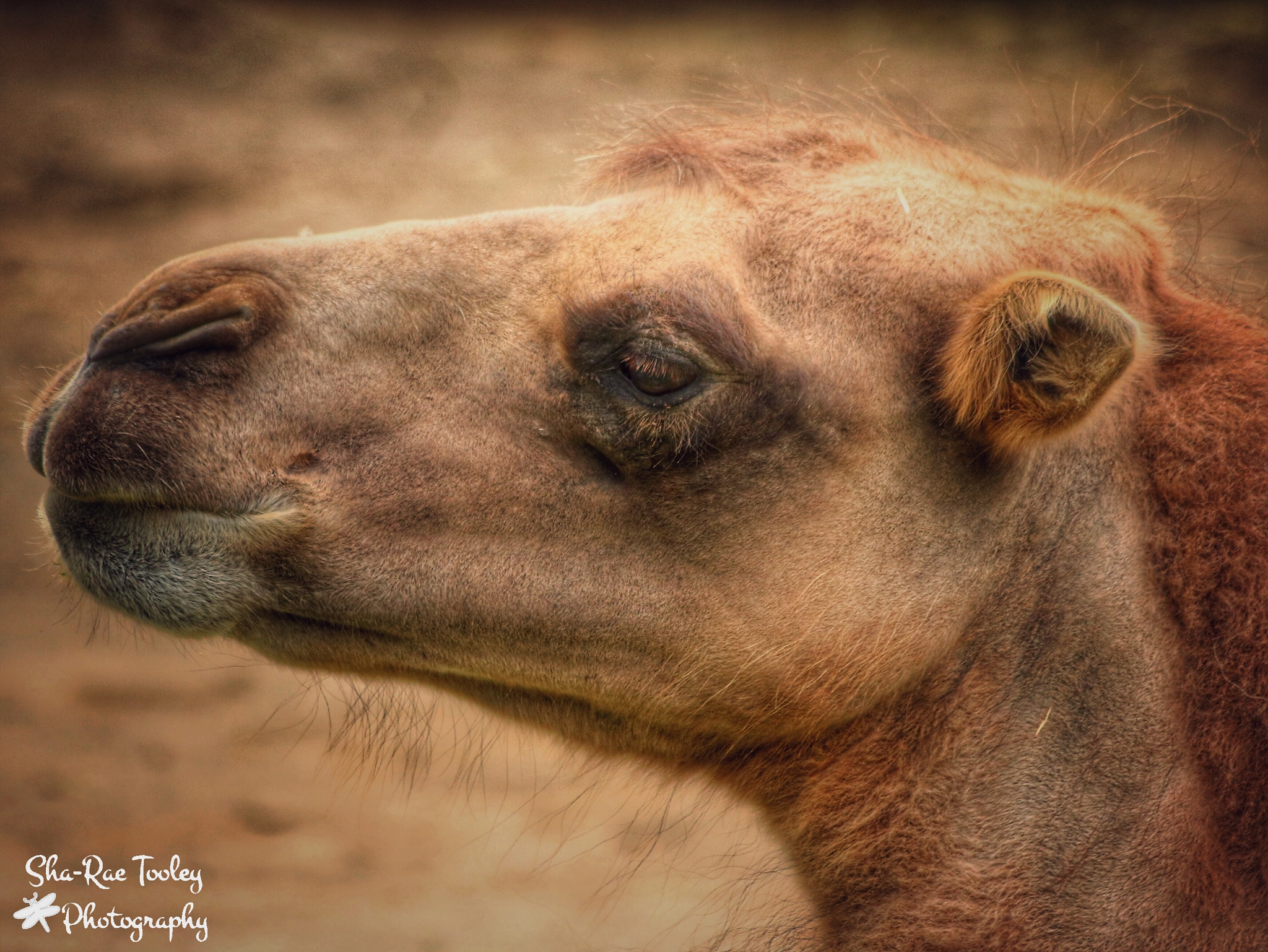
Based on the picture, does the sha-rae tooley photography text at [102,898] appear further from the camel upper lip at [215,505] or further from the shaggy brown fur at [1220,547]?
the shaggy brown fur at [1220,547]

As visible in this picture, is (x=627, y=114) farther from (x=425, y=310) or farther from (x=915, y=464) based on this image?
(x=915, y=464)

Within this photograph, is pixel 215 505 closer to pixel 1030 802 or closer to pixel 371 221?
pixel 1030 802

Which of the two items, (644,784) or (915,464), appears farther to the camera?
(644,784)

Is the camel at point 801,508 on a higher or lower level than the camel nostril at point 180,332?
lower

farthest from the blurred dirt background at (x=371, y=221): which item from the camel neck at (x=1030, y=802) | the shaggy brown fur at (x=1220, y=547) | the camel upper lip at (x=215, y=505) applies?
the camel upper lip at (x=215, y=505)

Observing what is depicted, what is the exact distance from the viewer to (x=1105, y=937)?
71.3 inches

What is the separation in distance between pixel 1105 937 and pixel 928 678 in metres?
0.50

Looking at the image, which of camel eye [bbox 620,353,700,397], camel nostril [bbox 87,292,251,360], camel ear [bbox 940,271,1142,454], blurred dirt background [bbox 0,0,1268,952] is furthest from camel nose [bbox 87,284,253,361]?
camel ear [bbox 940,271,1142,454]

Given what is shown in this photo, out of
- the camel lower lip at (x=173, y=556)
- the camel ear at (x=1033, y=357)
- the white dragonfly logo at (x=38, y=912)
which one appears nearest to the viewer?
the camel ear at (x=1033, y=357)

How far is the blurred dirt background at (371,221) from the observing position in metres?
4.37

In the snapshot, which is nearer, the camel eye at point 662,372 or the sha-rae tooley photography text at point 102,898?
the camel eye at point 662,372

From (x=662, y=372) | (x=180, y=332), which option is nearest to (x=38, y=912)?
(x=180, y=332)

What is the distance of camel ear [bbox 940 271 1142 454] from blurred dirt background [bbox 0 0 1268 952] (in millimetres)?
858

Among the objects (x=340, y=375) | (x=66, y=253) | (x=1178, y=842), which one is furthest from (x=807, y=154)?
(x=66, y=253)
